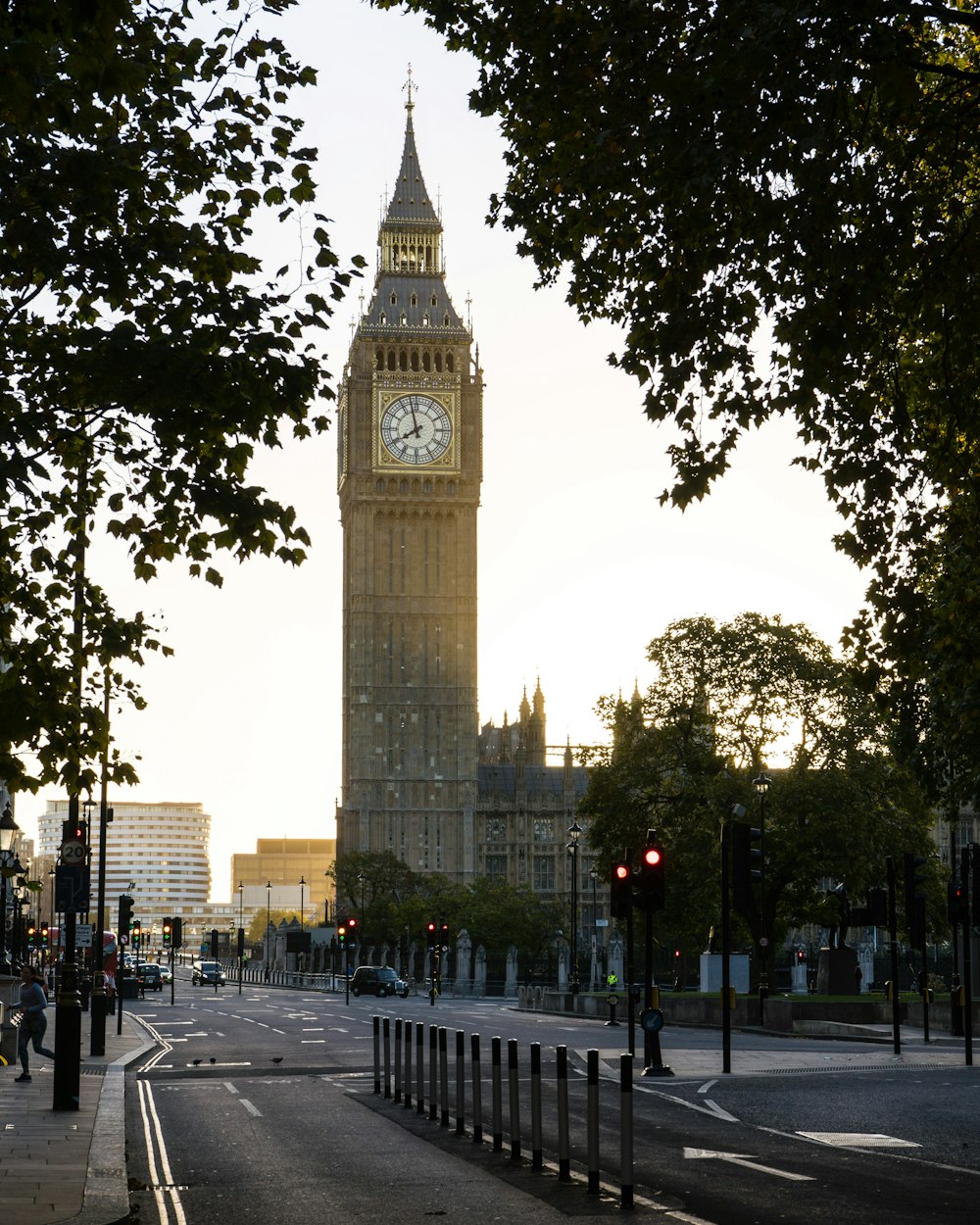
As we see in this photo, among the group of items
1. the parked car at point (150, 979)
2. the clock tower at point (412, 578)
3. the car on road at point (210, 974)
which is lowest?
the car on road at point (210, 974)

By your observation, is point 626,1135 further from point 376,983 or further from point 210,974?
point 210,974

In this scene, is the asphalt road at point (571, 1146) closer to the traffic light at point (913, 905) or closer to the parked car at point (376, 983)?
the traffic light at point (913, 905)

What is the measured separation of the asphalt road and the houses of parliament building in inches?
4526

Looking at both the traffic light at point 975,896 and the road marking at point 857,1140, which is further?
the traffic light at point 975,896

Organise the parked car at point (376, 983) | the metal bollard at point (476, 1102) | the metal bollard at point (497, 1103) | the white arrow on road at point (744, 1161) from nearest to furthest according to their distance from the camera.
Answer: the white arrow on road at point (744, 1161), the metal bollard at point (497, 1103), the metal bollard at point (476, 1102), the parked car at point (376, 983)

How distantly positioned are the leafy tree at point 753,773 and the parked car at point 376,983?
24.6 m

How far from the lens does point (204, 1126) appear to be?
19844 mm

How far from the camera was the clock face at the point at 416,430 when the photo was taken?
474 feet

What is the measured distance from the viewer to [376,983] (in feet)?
264

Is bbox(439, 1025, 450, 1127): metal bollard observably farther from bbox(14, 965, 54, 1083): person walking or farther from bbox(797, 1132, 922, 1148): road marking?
bbox(14, 965, 54, 1083): person walking

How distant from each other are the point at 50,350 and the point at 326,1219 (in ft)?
24.2

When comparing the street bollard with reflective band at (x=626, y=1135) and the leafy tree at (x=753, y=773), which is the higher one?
the leafy tree at (x=753, y=773)

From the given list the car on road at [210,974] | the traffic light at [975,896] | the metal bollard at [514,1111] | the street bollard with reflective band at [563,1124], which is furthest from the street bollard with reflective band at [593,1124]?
the car on road at [210,974]

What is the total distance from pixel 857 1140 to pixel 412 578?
130 meters
